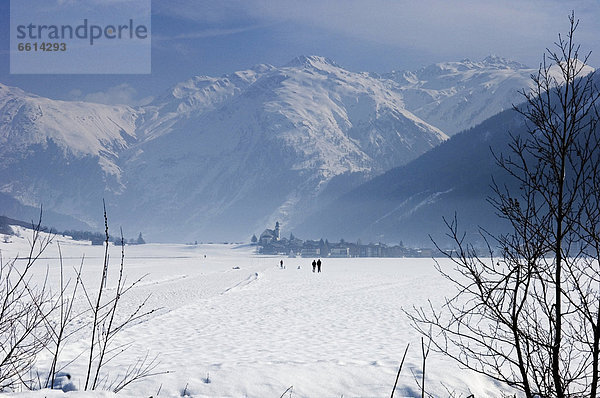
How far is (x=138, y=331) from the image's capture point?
1516 centimetres

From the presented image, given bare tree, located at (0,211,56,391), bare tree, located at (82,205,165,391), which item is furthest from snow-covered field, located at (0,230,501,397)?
bare tree, located at (0,211,56,391)

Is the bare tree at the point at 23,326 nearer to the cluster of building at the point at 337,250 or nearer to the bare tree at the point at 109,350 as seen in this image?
the bare tree at the point at 109,350

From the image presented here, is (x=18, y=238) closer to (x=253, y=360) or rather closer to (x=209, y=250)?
(x=209, y=250)

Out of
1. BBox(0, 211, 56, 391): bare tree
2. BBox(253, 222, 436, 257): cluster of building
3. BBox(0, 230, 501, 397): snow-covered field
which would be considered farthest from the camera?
BBox(253, 222, 436, 257): cluster of building

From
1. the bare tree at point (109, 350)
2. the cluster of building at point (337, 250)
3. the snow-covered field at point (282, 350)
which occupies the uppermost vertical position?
the bare tree at point (109, 350)

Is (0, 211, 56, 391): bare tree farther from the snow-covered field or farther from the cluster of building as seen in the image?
the cluster of building

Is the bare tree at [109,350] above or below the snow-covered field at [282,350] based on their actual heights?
above

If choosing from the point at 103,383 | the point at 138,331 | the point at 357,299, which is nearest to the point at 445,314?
the point at 357,299

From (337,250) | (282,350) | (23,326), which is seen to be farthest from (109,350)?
(337,250)

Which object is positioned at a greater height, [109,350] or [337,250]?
[109,350]

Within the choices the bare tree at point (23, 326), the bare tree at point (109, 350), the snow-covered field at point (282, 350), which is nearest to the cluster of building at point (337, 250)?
the snow-covered field at point (282, 350)

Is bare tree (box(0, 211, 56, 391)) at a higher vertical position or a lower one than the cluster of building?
higher

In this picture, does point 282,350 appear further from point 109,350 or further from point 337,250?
point 337,250

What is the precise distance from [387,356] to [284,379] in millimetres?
3817
